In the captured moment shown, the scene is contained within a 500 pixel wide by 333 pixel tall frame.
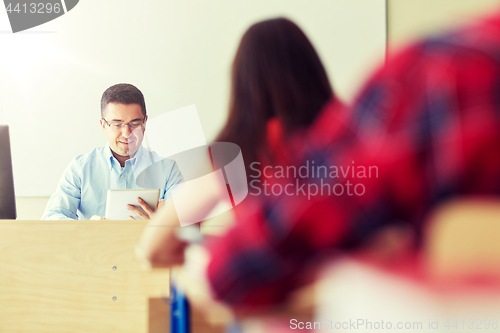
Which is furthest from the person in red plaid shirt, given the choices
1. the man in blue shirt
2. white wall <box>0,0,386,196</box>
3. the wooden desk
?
white wall <box>0,0,386,196</box>

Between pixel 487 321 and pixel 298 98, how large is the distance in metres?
0.32

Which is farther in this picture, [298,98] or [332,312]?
[298,98]

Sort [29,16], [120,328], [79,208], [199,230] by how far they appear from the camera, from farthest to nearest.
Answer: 1. [29,16]
2. [79,208]
3. [120,328]
4. [199,230]

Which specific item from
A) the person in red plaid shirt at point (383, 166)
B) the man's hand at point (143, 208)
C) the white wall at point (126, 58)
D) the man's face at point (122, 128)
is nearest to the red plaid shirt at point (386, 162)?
the person in red plaid shirt at point (383, 166)

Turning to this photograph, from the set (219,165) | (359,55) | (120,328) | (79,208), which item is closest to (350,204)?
(219,165)

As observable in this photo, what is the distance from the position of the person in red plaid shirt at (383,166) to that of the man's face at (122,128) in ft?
5.32

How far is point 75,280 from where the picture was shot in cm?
83

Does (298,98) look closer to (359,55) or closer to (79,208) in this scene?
(79,208)

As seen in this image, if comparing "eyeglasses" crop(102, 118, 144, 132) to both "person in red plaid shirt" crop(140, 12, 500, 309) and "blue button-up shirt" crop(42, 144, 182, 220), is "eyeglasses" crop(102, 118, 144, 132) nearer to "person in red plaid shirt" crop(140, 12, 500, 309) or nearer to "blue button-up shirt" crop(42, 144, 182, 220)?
"blue button-up shirt" crop(42, 144, 182, 220)

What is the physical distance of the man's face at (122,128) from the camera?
1.76 metres

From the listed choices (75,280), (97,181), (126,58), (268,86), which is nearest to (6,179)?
(75,280)

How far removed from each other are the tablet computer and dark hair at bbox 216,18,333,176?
61 centimetres

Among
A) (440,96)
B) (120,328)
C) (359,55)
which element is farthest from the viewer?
(359,55)

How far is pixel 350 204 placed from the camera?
12 centimetres
